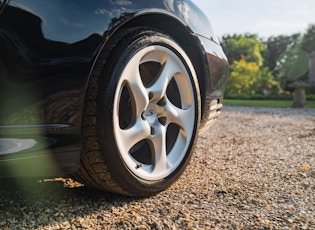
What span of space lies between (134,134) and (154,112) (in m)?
0.24

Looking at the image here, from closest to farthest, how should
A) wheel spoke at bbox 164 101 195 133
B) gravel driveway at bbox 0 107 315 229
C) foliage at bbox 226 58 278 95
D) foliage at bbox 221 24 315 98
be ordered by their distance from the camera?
gravel driveway at bbox 0 107 315 229
wheel spoke at bbox 164 101 195 133
foliage at bbox 226 58 278 95
foliage at bbox 221 24 315 98

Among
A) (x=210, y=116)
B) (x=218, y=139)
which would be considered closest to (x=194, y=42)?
(x=210, y=116)

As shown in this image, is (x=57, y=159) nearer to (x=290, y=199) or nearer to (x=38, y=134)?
(x=38, y=134)

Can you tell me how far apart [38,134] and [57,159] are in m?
0.13

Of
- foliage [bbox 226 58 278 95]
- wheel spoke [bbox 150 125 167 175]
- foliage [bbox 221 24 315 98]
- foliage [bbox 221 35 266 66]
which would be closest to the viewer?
wheel spoke [bbox 150 125 167 175]

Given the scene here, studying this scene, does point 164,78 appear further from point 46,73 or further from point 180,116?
point 46,73

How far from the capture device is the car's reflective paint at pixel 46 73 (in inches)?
49.4

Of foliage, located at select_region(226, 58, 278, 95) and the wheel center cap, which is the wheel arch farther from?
foliage, located at select_region(226, 58, 278, 95)

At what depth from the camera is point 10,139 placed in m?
1.27

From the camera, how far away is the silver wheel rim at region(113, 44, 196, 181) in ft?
5.45

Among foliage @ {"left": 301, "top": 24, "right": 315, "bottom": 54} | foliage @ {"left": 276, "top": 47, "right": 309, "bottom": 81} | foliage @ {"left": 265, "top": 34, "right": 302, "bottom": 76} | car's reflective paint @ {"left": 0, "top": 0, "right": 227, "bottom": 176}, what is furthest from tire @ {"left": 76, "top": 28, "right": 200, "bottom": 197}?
foliage @ {"left": 265, "top": 34, "right": 302, "bottom": 76}

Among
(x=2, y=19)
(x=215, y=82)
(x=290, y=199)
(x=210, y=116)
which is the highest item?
(x=2, y=19)

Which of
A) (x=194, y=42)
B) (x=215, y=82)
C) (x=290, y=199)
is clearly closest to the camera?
(x=290, y=199)

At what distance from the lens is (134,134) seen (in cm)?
168
